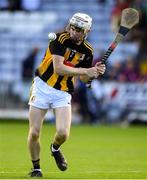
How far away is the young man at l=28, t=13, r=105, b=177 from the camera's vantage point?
11.7 metres

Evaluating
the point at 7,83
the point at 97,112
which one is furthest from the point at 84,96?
the point at 7,83

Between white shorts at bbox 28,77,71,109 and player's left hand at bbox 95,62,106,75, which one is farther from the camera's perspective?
white shorts at bbox 28,77,71,109

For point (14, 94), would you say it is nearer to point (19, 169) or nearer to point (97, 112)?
point (97, 112)

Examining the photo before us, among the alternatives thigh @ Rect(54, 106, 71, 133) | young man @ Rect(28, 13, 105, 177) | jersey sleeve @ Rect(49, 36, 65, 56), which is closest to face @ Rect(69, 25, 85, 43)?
young man @ Rect(28, 13, 105, 177)

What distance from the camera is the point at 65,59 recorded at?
473 inches

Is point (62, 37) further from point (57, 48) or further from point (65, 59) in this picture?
point (65, 59)

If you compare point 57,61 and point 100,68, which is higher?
point 57,61

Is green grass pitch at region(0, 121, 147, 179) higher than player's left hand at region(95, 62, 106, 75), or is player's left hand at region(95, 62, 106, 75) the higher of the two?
player's left hand at region(95, 62, 106, 75)

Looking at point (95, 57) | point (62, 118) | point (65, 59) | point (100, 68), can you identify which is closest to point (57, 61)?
point (65, 59)

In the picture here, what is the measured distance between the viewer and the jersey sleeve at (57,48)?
11752 mm

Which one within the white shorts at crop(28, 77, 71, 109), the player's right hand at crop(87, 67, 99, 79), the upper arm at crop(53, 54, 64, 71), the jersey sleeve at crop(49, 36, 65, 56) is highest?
the jersey sleeve at crop(49, 36, 65, 56)

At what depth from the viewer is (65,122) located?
1183 cm

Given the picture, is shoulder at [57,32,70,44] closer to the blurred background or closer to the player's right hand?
the player's right hand

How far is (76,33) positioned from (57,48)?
14.4 inches
